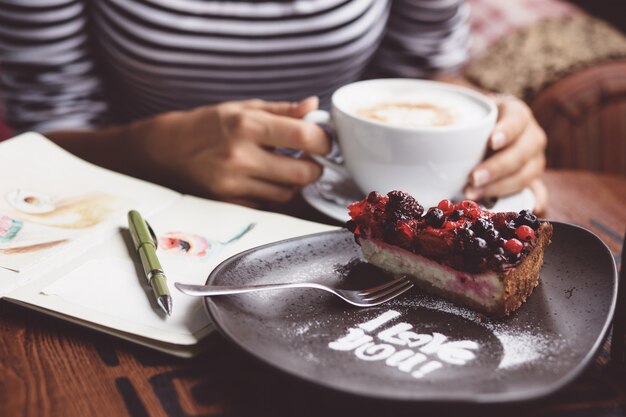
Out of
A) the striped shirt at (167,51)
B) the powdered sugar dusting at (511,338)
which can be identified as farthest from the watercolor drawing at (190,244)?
the striped shirt at (167,51)

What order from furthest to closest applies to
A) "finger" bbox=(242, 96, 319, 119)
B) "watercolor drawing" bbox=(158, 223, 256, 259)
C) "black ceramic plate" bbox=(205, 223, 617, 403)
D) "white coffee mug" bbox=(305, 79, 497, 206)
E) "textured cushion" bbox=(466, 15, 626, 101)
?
"textured cushion" bbox=(466, 15, 626, 101) → "finger" bbox=(242, 96, 319, 119) → "white coffee mug" bbox=(305, 79, 497, 206) → "watercolor drawing" bbox=(158, 223, 256, 259) → "black ceramic plate" bbox=(205, 223, 617, 403)

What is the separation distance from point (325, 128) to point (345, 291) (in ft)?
1.14

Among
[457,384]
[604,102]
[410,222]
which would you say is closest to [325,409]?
[457,384]

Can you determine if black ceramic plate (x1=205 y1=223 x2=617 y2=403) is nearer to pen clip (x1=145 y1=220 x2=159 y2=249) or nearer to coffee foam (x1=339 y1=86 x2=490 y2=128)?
pen clip (x1=145 y1=220 x2=159 y2=249)

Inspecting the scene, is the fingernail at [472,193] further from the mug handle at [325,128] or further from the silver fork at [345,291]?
the silver fork at [345,291]

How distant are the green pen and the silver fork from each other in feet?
0.12

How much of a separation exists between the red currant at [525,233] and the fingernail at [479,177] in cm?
27

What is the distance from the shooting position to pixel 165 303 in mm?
576

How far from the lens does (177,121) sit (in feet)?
3.19

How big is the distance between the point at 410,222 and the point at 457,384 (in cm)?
19

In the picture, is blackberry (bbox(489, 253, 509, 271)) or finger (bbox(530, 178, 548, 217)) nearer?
blackberry (bbox(489, 253, 509, 271))

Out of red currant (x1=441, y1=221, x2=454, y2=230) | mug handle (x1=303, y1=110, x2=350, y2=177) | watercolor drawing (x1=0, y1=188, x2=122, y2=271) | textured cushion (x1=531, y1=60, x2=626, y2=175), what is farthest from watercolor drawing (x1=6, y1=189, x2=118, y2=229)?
textured cushion (x1=531, y1=60, x2=626, y2=175)

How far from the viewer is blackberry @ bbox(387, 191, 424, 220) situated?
634mm

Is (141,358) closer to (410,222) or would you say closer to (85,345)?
(85,345)
